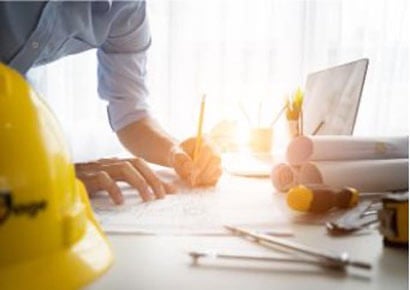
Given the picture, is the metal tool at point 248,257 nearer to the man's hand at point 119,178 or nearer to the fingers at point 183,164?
the man's hand at point 119,178

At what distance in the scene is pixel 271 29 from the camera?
133cm

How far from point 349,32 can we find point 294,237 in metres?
1.02

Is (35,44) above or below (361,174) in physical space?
above

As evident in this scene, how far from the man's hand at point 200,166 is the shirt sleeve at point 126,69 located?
0.89ft

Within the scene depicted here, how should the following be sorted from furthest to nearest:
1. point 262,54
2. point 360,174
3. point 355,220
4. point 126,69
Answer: point 262,54 → point 126,69 → point 360,174 → point 355,220

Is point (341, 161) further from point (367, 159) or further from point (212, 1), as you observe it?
point (212, 1)

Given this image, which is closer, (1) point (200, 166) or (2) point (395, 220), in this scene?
(2) point (395, 220)

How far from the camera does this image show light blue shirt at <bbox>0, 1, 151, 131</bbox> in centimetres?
69

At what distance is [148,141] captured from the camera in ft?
3.01

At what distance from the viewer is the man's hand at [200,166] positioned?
69cm

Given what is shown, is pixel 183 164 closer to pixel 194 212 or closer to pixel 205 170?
pixel 205 170

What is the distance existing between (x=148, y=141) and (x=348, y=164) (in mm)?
438

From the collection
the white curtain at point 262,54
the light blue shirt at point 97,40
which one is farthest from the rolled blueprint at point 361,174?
the white curtain at point 262,54

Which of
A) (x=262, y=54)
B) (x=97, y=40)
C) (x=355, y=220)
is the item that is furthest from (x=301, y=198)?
(x=262, y=54)
